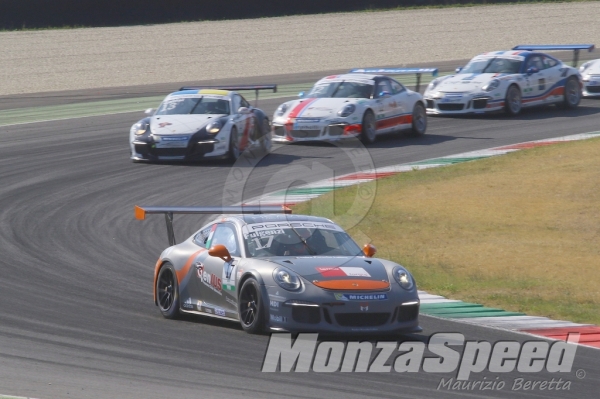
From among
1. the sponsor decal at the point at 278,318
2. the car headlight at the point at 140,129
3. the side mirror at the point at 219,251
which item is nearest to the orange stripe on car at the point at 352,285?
the sponsor decal at the point at 278,318

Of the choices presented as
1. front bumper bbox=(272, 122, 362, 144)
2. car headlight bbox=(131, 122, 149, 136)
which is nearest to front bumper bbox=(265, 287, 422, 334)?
car headlight bbox=(131, 122, 149, 136)

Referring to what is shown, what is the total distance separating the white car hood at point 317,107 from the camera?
20.6 meters

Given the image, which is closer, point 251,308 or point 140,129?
point 251,308

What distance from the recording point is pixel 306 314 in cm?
856

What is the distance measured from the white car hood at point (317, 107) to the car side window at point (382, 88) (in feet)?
1.85

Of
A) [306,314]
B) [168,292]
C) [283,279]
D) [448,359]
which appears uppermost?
[283,279]

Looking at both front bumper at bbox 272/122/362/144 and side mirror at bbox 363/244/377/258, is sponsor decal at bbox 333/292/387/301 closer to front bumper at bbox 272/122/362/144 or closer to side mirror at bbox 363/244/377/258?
side mirror at bbox 363/244/377/258

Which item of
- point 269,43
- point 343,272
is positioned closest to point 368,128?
point 343,272

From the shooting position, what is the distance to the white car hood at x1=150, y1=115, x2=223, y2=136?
1895 centimetres


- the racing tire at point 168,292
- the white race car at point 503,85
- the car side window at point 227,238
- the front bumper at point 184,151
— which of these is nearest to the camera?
the car side window at point 227,238

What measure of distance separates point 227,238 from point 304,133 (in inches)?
441

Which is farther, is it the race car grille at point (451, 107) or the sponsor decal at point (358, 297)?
the race car grille at point (451, 107)

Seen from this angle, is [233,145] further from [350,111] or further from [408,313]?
[408,313]

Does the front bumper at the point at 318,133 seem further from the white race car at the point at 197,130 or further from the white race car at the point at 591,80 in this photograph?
the white race car at the point at 591,80
